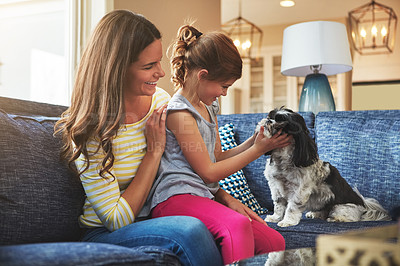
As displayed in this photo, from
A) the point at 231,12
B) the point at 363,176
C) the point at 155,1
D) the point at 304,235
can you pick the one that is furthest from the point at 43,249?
the point at 231,12

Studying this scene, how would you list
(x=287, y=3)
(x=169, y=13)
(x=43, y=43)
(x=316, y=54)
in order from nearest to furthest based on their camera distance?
1. (x=43, y=43)
2. (x=316, y=54)
3. (x=169, y=13)
4. (x=287, y=3)

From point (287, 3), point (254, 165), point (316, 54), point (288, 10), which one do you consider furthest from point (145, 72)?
point (288, 10)

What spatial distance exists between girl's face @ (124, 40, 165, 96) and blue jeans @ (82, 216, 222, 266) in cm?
43

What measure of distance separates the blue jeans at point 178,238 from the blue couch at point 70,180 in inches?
1.4

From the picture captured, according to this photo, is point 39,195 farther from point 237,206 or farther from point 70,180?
point 237,206

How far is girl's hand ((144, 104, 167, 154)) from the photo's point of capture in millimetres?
1388

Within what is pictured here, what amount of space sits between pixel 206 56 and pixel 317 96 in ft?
5.25

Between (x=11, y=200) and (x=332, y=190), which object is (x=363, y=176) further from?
(x=11, y=200)

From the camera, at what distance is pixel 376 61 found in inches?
254

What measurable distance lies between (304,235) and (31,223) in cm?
99

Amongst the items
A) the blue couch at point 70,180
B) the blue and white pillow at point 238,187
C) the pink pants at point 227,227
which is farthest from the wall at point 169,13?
the pink pants at point 227,227

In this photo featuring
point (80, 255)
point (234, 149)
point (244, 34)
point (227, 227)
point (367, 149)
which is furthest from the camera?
point (244, 34)

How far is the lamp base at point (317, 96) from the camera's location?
289 centimetres

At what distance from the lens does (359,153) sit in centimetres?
205
